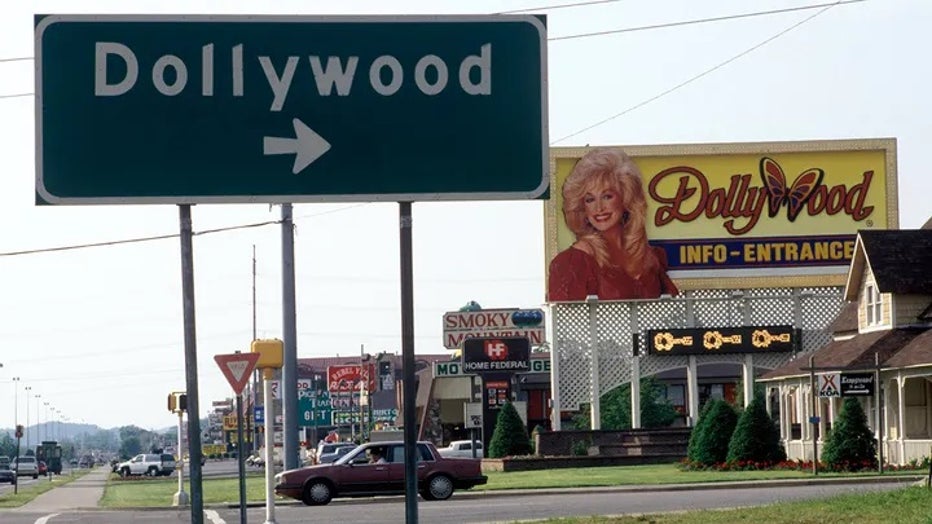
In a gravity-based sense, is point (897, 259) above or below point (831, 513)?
above

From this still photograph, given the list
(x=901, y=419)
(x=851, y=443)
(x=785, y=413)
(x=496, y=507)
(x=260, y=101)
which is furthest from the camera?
(x=785, y=413)

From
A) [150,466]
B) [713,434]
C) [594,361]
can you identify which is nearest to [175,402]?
[713,434]

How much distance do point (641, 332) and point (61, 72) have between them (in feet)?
187

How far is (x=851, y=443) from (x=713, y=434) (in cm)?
617

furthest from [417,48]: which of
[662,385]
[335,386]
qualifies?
[335,386]

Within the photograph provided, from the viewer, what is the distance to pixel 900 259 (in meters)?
48.6

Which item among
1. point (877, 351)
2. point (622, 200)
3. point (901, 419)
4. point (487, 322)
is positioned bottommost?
point (901, 419)

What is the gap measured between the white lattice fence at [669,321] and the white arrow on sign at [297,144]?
2205 inches

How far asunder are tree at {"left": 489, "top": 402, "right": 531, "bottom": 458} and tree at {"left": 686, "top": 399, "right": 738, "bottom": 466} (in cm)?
1358

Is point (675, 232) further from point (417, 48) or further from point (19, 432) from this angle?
point (417, 48)

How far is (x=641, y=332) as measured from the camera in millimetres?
65125

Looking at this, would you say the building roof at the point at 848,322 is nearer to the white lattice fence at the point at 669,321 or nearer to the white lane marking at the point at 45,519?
the white lattice fence at the point at 669,321

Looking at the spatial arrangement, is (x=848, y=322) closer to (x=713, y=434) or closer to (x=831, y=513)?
(x=713, y=434)

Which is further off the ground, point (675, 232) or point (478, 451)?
point (675, 232)
